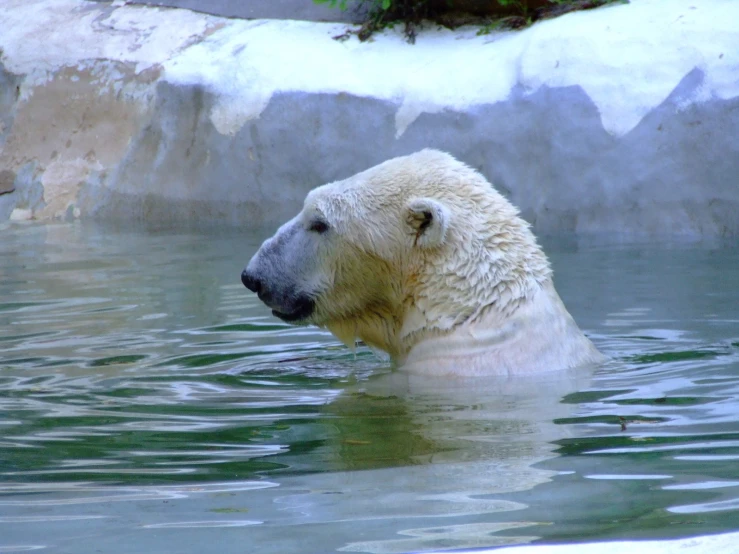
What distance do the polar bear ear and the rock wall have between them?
3.89m

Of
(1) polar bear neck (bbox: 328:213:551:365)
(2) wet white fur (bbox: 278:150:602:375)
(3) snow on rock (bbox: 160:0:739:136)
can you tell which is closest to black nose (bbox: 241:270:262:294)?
(2) wet white fur (bbox: 278:150:602:375)

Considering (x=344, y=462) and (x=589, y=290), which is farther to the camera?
(x=589, y=290)

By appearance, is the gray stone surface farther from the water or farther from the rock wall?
the water

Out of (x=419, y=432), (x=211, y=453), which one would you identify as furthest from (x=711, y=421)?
(x=211, y=453)

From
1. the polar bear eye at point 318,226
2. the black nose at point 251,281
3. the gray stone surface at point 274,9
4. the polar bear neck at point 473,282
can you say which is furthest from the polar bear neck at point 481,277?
the gray stone surface at point 274,9

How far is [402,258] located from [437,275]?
0.56 feet

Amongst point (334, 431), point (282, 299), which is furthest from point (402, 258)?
point (334, 431)

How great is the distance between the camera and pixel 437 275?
4.16m

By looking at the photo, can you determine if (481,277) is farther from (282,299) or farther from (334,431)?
(334,431)

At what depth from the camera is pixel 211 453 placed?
9.71 ft

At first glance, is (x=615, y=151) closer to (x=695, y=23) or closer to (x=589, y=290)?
(x=695, y=23)

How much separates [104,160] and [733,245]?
5.79 m

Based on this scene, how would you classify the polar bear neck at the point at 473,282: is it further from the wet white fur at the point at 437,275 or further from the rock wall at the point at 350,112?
the rock wall at the point at 350,112

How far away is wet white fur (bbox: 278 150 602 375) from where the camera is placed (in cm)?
406
